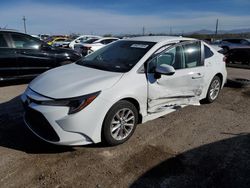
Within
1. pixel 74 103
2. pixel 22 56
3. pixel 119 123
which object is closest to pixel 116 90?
pixel 119 123

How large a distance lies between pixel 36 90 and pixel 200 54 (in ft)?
10.4

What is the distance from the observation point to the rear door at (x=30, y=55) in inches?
250

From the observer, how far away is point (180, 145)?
3451 mm

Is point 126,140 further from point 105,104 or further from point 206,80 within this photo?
point 206,80

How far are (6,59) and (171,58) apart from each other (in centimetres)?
445

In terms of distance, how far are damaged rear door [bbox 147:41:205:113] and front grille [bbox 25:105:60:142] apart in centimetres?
154

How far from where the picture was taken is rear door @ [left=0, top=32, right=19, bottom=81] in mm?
6148

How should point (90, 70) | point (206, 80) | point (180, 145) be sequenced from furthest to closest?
point (206, 80), point (90, 70), point (180, 145)

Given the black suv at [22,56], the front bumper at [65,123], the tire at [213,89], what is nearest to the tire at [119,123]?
the front bumper at [65,123]

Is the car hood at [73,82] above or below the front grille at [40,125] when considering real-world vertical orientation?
above

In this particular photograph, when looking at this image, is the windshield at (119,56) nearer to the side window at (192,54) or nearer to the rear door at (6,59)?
the side window at (192,54)

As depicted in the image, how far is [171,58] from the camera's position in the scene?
413cm

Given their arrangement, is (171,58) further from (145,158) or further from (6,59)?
(6,59)

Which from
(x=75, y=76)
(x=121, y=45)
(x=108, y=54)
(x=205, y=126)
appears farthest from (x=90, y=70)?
(x=205, y=126)
